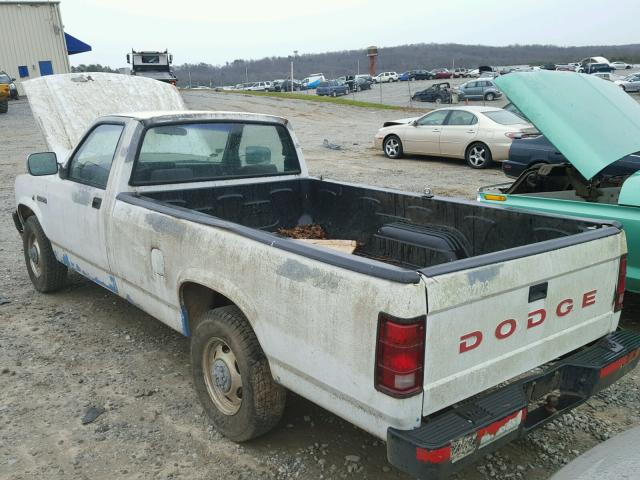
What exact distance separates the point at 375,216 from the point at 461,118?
10.4 meters

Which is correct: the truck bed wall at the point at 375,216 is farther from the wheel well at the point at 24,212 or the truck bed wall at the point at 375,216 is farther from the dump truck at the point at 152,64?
the dump truck at the point at 152,64

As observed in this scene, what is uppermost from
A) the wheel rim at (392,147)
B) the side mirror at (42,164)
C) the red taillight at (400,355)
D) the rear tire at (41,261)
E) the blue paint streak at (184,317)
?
the side mirror at (42,164)

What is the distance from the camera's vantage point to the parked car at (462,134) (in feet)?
43.0

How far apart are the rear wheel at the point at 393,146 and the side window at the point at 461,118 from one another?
5.44 feet

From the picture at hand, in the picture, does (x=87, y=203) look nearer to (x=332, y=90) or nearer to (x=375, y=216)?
(x=375, y=216)

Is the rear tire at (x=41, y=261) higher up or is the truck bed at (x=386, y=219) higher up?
the truck bed at (x=386, y=219)

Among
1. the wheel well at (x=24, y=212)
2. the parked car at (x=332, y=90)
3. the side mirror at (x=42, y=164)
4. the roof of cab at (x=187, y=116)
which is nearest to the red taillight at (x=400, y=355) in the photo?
the roof of cab at (x=187, y=116)

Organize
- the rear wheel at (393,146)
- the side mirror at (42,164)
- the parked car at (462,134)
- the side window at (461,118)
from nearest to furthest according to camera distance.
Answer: the side mirror at (42,164) < the parked car at (462,134) < the side window at (461,118) < the rear wheel at (393,146)

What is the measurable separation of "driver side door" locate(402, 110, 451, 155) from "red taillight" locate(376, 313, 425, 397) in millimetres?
12790

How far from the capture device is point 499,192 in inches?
220

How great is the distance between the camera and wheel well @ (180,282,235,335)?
3.36 metres

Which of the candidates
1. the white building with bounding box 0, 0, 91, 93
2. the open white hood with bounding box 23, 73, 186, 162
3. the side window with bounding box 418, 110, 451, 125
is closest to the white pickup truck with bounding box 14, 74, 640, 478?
the open white hood with bounding box 23, 73, 186, 162

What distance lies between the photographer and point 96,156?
449cm

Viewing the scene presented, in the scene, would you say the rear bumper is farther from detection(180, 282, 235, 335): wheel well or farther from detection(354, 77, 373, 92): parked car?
detection(354, 77, 373, 92): parked car
